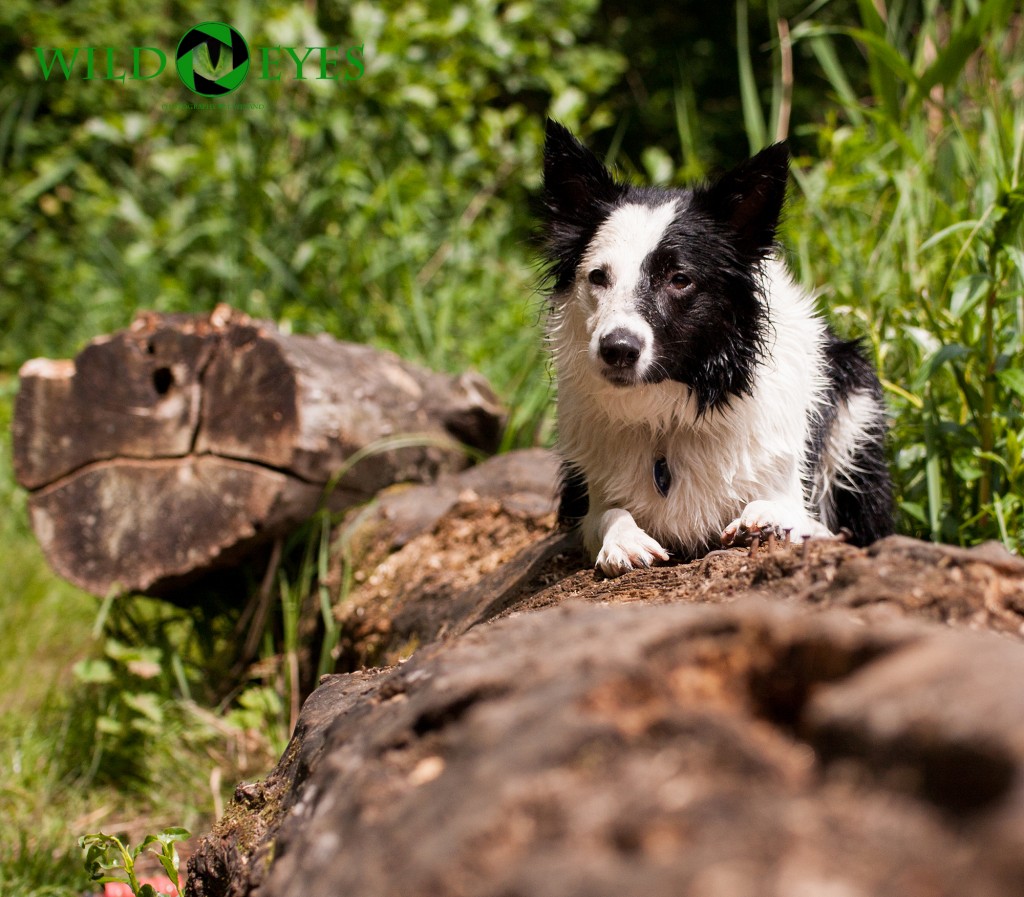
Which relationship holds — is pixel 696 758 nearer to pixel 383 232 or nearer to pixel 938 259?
pixel 938 259

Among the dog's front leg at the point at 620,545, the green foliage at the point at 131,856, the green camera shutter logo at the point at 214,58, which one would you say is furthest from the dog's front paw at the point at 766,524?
the green camera shutter logo at the point at 214,58

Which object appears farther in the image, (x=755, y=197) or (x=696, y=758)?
(x=755, y=197)

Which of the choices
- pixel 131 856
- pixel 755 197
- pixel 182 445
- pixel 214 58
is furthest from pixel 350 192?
pixel 131 856

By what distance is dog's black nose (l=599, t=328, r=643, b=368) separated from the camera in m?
2.43

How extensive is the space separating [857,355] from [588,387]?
0.87 metres

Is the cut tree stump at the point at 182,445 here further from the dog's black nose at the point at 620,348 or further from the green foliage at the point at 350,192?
the dog's black nose at the point at 620,348

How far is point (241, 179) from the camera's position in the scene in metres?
5.32

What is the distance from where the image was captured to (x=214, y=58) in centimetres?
557

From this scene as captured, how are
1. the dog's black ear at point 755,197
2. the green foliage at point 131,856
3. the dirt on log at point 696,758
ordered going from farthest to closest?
the dog's black ear at point 755,197, the green foliage at point 131,856, the dirt on log at point 696,758

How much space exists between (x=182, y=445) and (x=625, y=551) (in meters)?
1.92

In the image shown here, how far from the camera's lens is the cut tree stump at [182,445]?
11.4 feet

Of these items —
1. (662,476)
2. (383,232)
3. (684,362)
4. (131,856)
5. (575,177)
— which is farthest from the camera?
(383,232)

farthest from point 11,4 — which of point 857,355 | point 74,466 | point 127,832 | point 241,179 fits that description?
point 857,355

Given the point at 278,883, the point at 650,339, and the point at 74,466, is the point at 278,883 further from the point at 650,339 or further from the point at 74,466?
the point at 74,466
